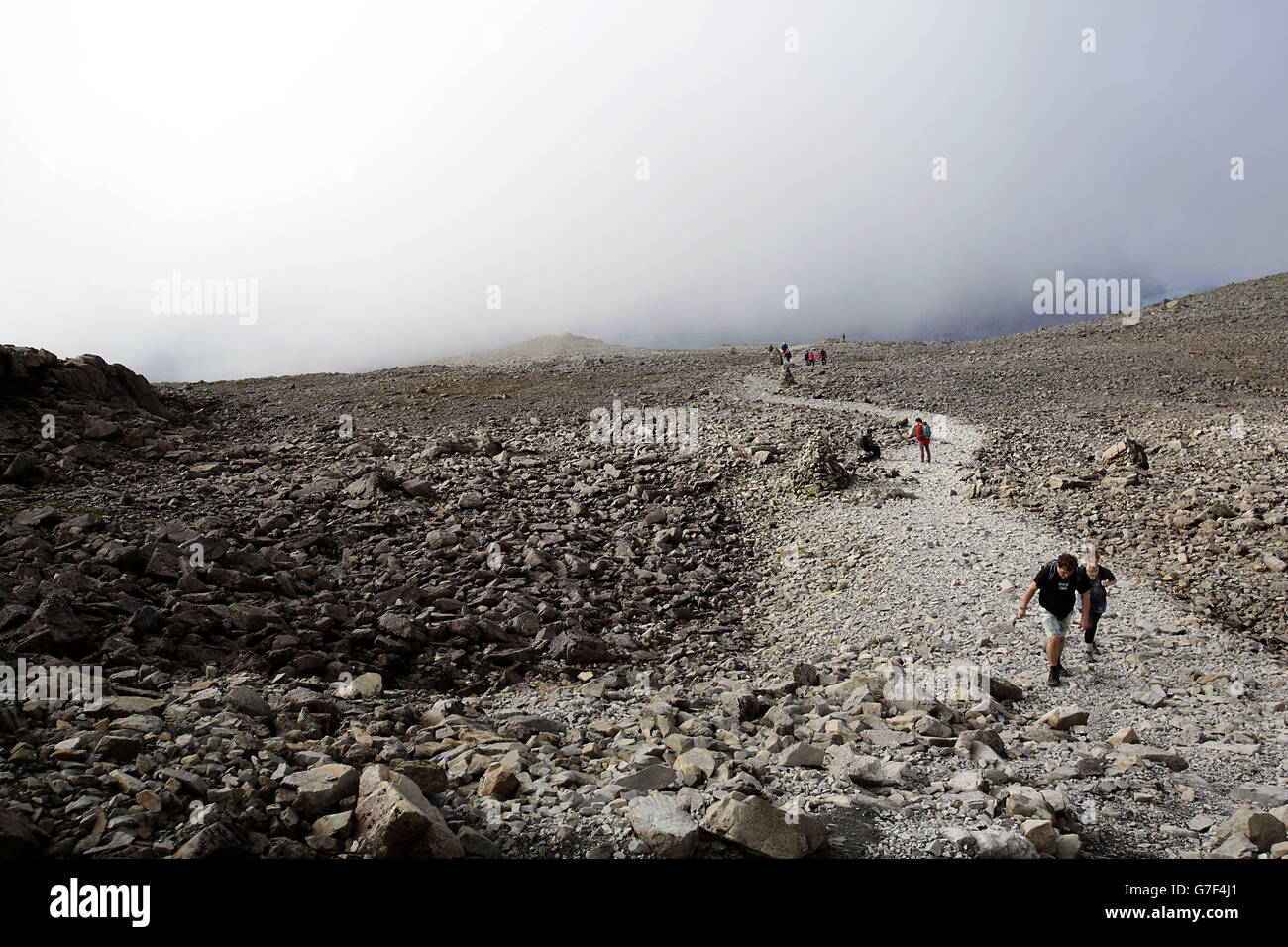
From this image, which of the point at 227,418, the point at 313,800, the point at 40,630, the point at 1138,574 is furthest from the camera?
the point at 227,418

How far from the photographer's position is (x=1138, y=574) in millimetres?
15680

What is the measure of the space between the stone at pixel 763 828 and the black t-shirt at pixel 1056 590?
7.71 metres

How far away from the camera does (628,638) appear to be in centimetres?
1387

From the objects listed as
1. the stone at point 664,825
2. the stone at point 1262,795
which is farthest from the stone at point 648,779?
the stone at point 1262,795

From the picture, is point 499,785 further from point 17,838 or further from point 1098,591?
point 1098,591

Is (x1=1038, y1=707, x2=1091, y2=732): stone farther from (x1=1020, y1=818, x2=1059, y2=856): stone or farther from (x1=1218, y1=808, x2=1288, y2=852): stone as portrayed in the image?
(x1=1020, y1=818, x2=1059, y2=856): stone

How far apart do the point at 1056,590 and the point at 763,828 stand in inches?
336

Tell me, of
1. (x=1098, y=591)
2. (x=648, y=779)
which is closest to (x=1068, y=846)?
(x=648, y=779)

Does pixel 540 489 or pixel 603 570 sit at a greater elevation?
pixel 540 489

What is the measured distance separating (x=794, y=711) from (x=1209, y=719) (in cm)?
637

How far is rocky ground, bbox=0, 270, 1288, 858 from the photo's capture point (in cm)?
649
